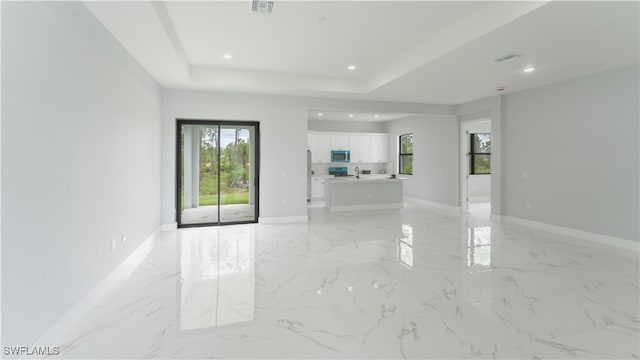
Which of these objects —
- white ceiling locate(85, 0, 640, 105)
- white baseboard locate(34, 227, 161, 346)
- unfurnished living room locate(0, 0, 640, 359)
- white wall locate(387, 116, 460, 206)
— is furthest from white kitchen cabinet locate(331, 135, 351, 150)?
white baseboard locate(34, 227, 161, 346)

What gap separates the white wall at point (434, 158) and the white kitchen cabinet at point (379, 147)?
2.47 feet

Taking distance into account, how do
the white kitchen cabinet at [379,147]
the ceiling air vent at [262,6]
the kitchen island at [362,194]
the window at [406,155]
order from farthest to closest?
the white kitchen cabinet at [379,147] → the window at [406,155] → the kitchen island at [362,194] → the ceiling air vent at [262,6]

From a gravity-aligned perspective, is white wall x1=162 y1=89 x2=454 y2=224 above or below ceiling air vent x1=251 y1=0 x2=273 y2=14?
below

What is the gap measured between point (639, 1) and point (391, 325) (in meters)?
3.59

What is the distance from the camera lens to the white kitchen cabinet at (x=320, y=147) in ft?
34.2

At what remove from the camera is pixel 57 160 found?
2.33 m

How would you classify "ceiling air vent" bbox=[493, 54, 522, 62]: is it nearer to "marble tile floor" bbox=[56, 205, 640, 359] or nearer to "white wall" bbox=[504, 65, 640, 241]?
"white wall" bbox=[504, 65, 640, 241]

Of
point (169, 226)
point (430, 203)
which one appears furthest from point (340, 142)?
point (169, 226)

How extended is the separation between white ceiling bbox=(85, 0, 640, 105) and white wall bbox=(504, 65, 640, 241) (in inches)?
15.9

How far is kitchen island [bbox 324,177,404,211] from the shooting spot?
8141 mm

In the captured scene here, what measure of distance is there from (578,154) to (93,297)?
7112 millimetres

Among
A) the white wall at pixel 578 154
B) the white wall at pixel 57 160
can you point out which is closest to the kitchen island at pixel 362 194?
the white wall at pixel 578 154

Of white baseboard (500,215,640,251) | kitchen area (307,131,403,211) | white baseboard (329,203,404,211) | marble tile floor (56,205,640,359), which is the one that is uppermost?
kitchen area (307,131,403,211)

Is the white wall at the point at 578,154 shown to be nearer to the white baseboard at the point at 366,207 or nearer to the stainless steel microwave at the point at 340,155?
the white baseboard at the point at 366,207
